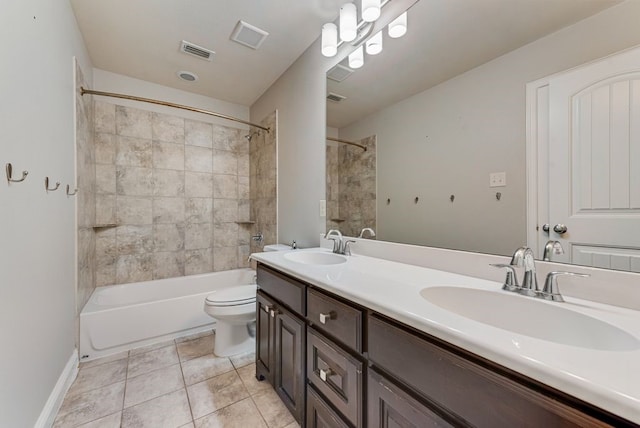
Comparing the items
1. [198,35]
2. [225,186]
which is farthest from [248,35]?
[225,186]

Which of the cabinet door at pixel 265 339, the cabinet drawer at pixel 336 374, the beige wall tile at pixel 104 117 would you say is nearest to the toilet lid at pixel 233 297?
the cabinet door at pixel 265 339

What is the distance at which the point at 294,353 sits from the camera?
3.85ft

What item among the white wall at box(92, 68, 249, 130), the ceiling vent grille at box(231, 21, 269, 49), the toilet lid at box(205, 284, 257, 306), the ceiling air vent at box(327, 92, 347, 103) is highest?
the ceiling vent grille at box(231, 21, 269, 49)

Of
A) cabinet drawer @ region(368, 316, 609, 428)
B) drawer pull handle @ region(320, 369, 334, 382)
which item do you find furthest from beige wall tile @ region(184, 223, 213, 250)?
cabinet drawer @ region(368, 316, 609, 428)

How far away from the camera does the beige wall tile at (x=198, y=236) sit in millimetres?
2859

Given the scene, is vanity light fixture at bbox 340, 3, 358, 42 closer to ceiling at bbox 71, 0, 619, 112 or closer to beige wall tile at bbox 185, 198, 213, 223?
ceiling at bbox 71, 0, 619, 112

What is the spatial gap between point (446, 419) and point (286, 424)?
3.42 ft

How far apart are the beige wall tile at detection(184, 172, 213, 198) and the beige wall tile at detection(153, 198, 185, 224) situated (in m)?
0.14

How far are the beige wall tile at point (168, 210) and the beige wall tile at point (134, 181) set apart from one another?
14cm

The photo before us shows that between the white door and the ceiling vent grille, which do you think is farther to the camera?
the ceiling vent grille

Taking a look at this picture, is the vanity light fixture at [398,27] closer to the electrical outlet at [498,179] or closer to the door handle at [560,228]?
the electrical outlet at [498,179]

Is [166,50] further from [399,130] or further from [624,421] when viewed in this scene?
[624,421]

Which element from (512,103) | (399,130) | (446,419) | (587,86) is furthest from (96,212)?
(587,86)

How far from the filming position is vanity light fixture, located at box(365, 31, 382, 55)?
1.46 meters
